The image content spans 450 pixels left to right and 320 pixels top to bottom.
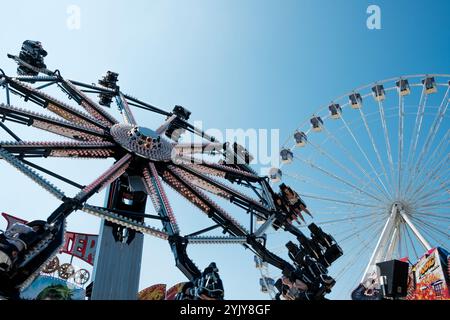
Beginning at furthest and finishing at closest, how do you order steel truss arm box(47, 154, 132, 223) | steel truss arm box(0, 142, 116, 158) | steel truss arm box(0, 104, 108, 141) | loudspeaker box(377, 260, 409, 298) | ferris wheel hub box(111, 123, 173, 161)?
ferris wheel hub box(111, 123, 173, 161), steel truss arm box(0, 104, 108, 141), steel truss arm box(0, 142, 116, 158), steel truss arm box(47, 154, 132, 223), loudspeaker box(377, 260, 409, 298)

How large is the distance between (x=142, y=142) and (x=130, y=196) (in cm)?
227

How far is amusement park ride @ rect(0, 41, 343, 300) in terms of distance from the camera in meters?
13.4

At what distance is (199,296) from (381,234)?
49.1 ft

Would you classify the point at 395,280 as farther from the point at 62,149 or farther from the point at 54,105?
the point at 54,105

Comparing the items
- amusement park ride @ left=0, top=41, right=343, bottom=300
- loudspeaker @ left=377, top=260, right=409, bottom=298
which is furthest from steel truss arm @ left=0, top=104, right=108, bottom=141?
loudspeaker @ left=377, top=260, right=409, bottom=298

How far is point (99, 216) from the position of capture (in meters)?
14.6

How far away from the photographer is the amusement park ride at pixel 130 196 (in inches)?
526

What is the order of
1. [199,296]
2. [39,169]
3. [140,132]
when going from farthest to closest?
[140,132] → [39,169] → [199,296]

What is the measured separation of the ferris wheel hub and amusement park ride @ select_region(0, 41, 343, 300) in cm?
5

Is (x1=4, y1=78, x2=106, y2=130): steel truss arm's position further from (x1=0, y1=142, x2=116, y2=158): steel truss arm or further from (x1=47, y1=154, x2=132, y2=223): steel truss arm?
(x1=47, y1=154, x2=132, y2=223): steel truss arm

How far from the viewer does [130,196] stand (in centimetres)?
1828

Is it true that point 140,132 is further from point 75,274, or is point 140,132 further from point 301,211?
point 75,274
